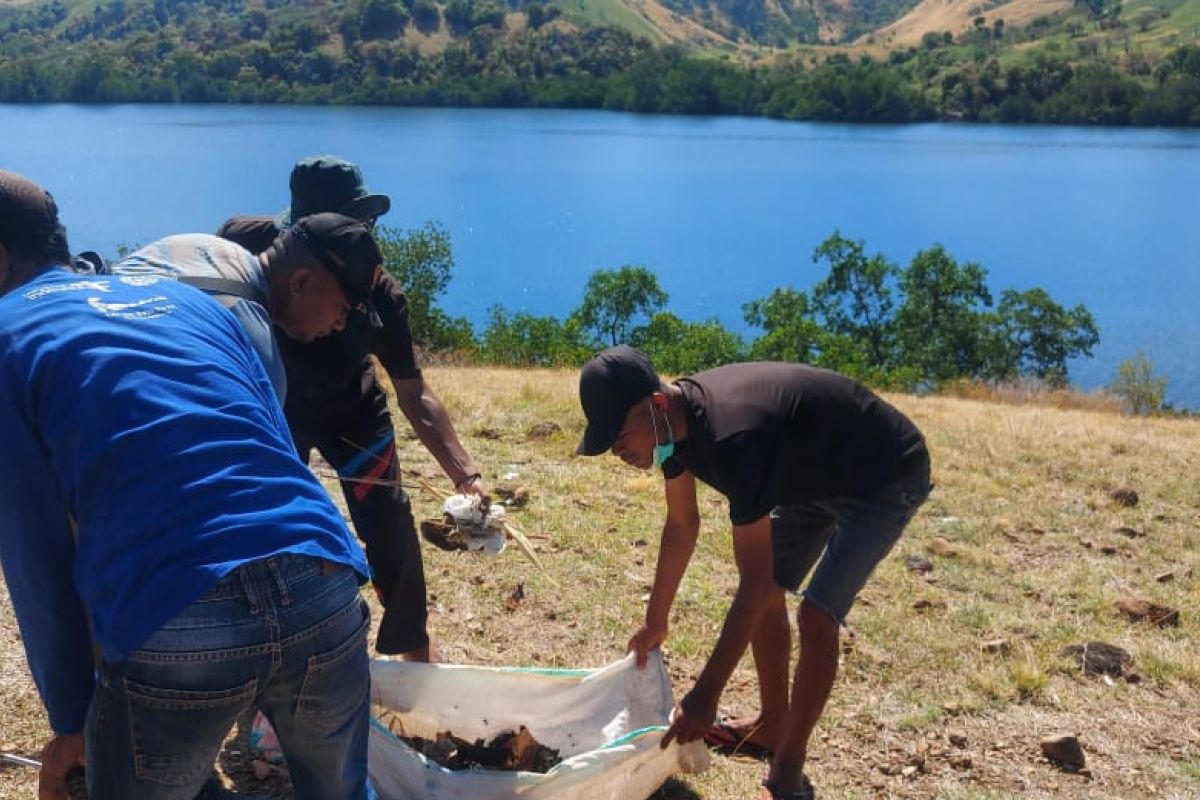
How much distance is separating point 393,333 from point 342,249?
1.20 metres

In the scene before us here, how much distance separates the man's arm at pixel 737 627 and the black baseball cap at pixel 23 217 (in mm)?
1754

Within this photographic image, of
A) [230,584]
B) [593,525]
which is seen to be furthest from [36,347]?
[593,525]

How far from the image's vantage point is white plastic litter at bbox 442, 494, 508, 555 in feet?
11.6

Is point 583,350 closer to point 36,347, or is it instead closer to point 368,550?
point 368,550

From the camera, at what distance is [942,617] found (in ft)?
16.5

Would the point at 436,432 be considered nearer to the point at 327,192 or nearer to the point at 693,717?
the point at 327,192

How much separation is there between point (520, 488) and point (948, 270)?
1078 inches

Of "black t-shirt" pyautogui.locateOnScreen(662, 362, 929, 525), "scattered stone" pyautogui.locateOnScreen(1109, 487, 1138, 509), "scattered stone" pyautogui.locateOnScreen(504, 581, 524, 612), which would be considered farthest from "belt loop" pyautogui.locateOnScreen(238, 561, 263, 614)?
"scattered stone" pyautogui.locateOnScreen(1109, 487, 1138, 509)

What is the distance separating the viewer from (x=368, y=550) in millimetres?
3822

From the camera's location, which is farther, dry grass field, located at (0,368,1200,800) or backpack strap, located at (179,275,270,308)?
dry grass field, located at (0,368,1200,800)

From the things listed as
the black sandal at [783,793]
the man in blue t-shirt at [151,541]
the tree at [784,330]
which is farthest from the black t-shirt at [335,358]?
the tree at [784,330]

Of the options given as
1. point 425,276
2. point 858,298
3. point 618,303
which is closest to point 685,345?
point 618,303

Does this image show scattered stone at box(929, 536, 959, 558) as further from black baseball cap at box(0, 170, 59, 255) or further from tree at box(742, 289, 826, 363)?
tree at box(742, 289, 826, 363)

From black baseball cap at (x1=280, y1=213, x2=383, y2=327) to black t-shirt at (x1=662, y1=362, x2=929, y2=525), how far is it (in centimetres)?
90
